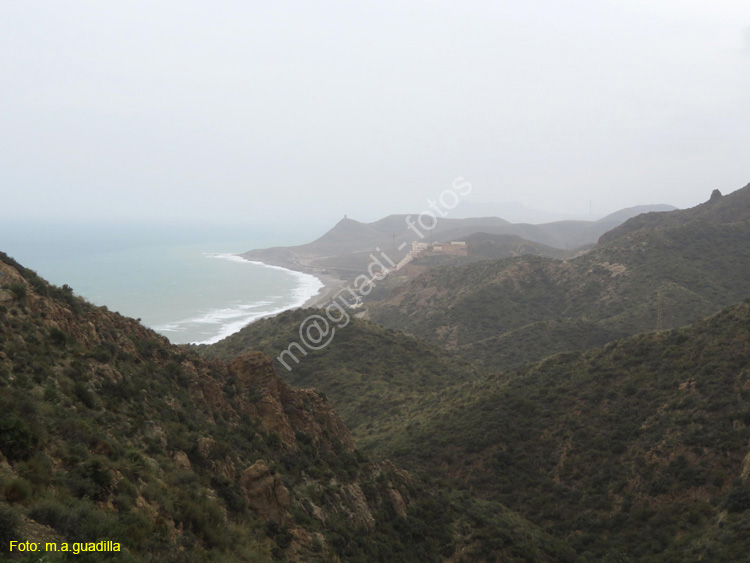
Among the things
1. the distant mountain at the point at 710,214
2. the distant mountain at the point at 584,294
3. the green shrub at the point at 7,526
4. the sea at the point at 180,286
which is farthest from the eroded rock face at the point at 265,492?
the distant mountain at the point at 710,214

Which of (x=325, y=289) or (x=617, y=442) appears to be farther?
(x=325, y=289)

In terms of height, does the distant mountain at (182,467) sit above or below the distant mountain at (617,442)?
above

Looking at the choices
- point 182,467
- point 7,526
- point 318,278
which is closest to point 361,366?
point 182,467

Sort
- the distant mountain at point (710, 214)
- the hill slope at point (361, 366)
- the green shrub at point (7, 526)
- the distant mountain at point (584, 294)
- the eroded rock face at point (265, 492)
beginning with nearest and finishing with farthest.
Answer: the green shrub at point (7, 526) → the eroded rock face at point (265, 492) → the hill slope at point (361, 366) → the distant mountain at point (584, 294) → the distant mountain at point (710, 214)

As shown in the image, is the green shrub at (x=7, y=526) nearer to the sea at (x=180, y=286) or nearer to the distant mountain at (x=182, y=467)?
the distant mountain at (x=182, y=467)

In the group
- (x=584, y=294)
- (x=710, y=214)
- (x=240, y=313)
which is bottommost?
(x=584, y=294)

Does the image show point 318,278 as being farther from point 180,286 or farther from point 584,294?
point 584,294

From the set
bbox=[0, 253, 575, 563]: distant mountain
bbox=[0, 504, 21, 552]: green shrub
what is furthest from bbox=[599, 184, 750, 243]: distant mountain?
bbox=[0, 504, 21, 552]: green shrub
